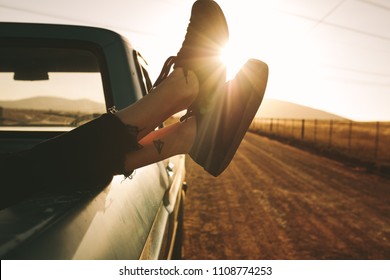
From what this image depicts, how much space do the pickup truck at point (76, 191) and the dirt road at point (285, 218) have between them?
4.01 ft

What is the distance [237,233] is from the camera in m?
4.69

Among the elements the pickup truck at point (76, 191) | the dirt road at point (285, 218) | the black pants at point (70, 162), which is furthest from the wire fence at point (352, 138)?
the black pants at point (70, 162)

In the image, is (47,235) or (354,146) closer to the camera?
(47,235)

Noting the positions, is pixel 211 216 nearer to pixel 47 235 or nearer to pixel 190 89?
pixel 190 89

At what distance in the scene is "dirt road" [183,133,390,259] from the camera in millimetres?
4123

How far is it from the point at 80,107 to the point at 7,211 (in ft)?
5.09

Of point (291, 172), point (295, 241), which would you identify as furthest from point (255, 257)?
point (291, 172)

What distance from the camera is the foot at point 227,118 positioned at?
1.67m

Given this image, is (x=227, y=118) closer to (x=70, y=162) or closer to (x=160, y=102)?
(x=160, y=102)

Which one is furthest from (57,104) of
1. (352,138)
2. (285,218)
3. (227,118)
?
(352,138)

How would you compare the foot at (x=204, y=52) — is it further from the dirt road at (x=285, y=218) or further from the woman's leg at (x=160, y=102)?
the dirt road at (x=285, y=218)

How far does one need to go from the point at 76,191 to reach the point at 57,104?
5.22 ft

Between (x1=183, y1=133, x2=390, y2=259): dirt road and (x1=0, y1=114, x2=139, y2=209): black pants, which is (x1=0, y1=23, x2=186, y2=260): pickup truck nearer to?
(x1=0, y1=114, x2=139, y2=209): black pants

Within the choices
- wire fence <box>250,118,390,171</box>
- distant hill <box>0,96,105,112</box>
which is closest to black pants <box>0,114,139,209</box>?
distant hill <box>0,96,105,112</box>
